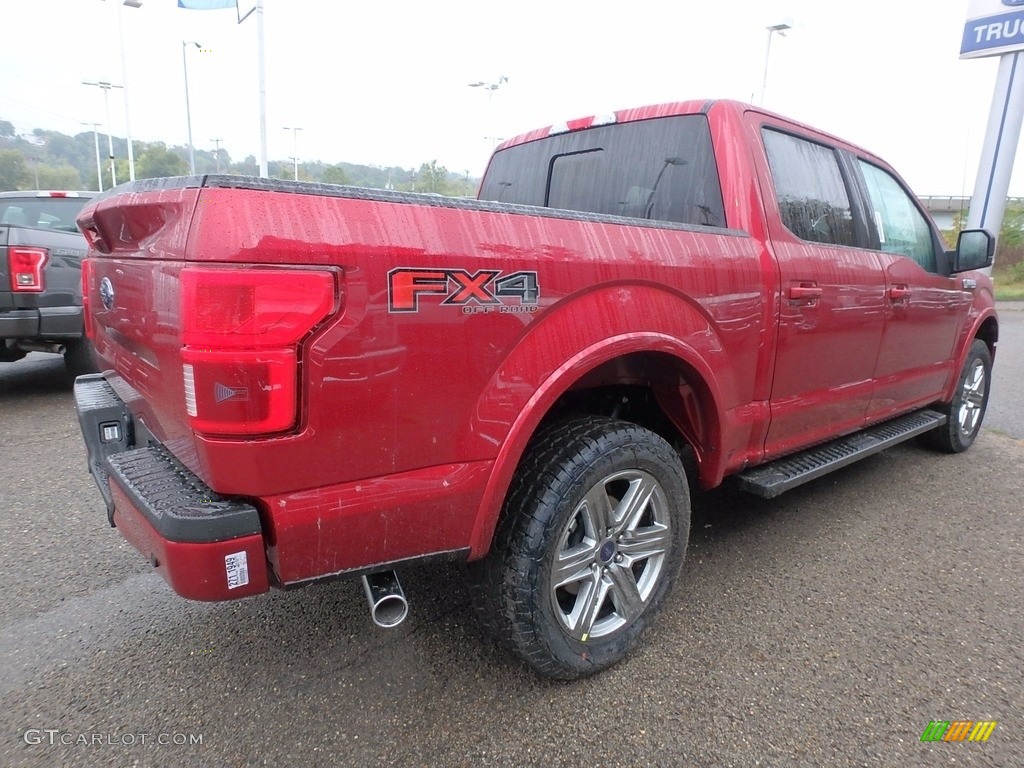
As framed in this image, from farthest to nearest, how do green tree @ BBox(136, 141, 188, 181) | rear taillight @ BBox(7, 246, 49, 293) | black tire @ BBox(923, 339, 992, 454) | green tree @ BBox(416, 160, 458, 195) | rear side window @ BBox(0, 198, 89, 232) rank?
green tree @ BBox(136, 141, 188, 181) < rear side window @ BBox(0, 198, 89, 232) < rear taillight @ BBox(7, 246, 49, 293) < black tire @ BBox(923, 339, 992, 454) < green tree @ BBox(416, 160, 458, 195)

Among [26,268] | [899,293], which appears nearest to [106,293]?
[899,293]

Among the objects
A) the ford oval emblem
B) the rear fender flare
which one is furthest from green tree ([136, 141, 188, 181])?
the rear fender flare

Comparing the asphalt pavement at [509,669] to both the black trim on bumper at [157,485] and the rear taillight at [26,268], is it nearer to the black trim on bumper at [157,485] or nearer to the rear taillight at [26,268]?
the black trim on bumper at [157,485]

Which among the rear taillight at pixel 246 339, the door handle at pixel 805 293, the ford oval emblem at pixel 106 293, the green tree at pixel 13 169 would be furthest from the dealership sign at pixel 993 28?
the green tree at pixel 13 169

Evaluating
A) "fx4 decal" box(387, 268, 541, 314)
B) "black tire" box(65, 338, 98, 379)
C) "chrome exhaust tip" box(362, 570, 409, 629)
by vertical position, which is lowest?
"black tire" box(65, 338, 98, 379)

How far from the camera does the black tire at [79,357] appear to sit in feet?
18.6

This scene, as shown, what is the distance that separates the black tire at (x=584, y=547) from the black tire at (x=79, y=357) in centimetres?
518

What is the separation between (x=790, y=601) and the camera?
105 inches

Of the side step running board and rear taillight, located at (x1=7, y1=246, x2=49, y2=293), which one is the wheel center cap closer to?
the side step running board

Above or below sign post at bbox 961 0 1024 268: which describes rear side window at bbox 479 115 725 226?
below

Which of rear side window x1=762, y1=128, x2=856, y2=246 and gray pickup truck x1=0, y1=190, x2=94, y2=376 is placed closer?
rear side window x1=762, y1=128, x2=856, y2=246

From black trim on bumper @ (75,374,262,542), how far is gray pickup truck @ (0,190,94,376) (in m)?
3.26

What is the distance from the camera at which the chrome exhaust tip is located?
5.58 feet

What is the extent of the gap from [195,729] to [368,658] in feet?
1.79
